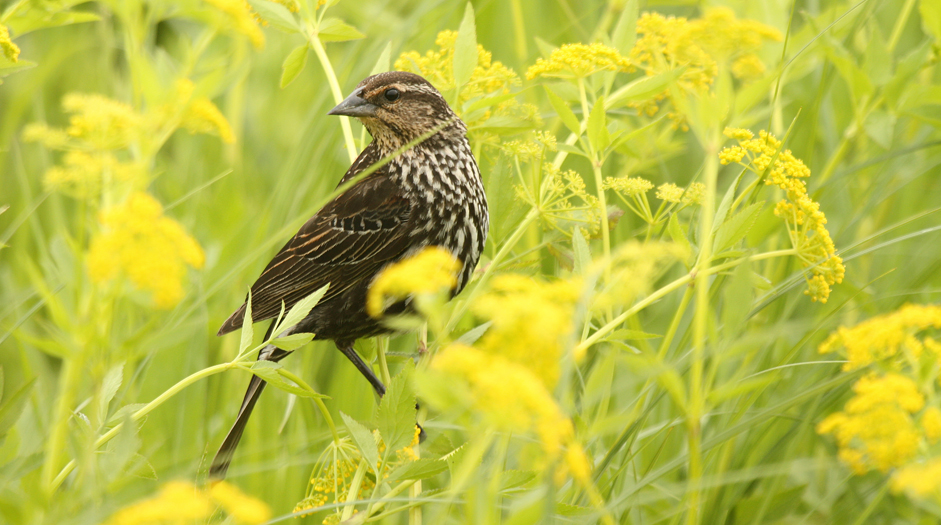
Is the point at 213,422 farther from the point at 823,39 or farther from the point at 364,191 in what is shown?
the point at 823,39

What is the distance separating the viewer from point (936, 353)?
1.21m

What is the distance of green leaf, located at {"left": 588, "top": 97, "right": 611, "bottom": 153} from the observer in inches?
69.1

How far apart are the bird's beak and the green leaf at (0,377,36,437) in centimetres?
119

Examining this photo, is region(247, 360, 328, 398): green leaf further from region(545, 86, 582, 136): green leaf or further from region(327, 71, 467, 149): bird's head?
region(327, 71, 467, 149): bird's head

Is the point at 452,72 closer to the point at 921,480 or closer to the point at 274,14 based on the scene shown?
the point at 274,14

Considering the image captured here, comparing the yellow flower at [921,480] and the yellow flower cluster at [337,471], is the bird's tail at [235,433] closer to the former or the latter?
the yellow flower cluster at [337,471]

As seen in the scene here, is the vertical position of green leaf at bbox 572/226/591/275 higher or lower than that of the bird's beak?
lower

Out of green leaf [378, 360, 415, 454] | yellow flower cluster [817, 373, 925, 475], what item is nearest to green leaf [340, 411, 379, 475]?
green leaf [378, 360, 415, 454]

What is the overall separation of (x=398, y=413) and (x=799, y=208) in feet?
2.85

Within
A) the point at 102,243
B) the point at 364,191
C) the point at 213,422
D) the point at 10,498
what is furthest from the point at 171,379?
the point at 102,243

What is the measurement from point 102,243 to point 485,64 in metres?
1.47

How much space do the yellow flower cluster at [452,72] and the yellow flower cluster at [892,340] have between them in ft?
3.75

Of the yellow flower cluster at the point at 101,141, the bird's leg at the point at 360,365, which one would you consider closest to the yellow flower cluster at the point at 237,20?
the yellow flower cluster at the point at 101,141

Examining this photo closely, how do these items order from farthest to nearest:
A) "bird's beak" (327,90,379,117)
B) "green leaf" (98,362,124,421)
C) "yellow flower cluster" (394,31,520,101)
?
"bird's beak" (327,90,379,117) < "yellow flower cluster" (394,31,520,101) < "green leaf" (98,362,124,421)
